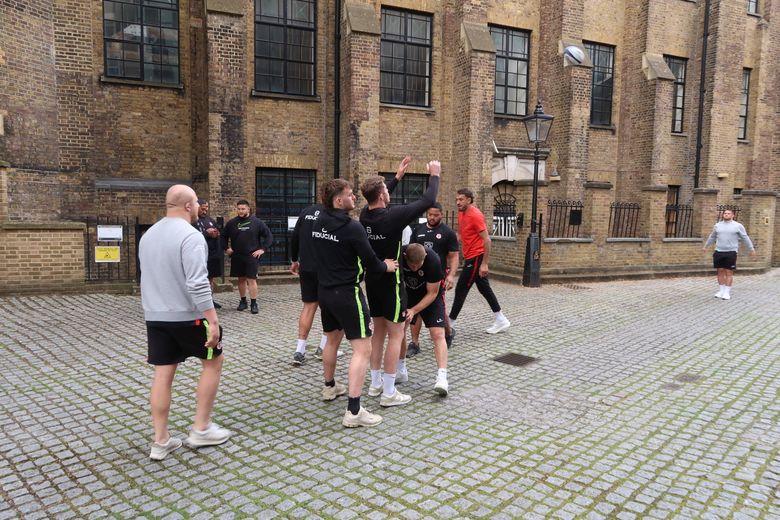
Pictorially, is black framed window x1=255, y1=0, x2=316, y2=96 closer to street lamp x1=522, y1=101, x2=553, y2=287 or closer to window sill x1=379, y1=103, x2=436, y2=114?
window sill x1=379, y1=103, x2=436, y2=114

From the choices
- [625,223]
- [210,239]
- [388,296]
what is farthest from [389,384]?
[625,223]

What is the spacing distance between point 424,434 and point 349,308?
1.19 metres

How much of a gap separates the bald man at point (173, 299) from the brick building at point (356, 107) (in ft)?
29.3

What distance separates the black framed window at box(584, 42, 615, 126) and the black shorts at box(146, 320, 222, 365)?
718 inches

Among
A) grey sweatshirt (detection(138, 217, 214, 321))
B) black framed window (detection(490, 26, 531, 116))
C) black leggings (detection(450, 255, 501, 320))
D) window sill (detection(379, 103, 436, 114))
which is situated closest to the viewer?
grey sweatshirt (detection(138, 217, 214, 321))

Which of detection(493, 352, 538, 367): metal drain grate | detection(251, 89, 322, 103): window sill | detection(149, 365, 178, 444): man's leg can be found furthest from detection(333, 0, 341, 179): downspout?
detection(149, 365, 178, 444): man's leg

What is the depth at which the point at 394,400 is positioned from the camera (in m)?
5.09

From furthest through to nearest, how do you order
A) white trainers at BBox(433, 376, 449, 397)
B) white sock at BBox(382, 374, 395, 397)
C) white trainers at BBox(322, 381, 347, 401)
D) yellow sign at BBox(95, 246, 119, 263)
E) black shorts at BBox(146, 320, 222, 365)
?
yellow sign at BBox(95, 246, 119, 263)
white trainers at BBox(433, 376, 449, 397)
white trainers at BBox(322, 381, 347, 401)
white sock at BBox(382, 374, 395, 397)
black shorts at BBox(146, 320, 222, 365)

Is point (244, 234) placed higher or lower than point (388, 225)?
lower

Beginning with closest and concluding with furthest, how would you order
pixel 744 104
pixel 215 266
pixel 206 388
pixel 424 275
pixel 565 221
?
pixel 206 388 < pixel 424 275 < pixel 215 266 < pixel 565 221 < pixel 744 104

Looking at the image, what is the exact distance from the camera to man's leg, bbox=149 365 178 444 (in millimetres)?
3971

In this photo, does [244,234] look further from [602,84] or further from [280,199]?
[602,84]

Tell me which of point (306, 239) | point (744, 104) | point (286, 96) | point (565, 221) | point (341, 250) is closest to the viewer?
point (341, 250)

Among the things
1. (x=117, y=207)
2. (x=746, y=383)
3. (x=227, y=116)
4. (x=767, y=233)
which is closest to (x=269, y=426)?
(x=746, y=383)
